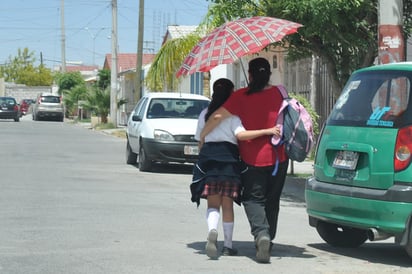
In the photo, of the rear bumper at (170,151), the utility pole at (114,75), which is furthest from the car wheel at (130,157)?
the utility pole at (114,75)

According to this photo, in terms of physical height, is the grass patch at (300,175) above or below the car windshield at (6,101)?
below

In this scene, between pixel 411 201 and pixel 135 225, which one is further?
pixel 135 225

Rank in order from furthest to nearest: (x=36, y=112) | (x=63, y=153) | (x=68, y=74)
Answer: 1. (x=68, y=74)
2. (x=36, y=112)
3. (x=63, y=153)

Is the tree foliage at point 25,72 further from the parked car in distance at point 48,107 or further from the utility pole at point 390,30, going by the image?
the utility pole at point 390,30

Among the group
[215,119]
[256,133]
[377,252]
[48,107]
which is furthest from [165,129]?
[48,107]

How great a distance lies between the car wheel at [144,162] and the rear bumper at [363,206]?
28.9ft

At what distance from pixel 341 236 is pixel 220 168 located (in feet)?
5.81

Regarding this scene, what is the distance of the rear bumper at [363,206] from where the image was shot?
7379 millimetres

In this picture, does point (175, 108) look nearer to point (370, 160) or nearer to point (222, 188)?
point (222, 188)

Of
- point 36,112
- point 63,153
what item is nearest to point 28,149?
point 63,153

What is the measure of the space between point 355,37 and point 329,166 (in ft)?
18.9

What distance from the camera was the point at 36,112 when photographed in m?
52.0

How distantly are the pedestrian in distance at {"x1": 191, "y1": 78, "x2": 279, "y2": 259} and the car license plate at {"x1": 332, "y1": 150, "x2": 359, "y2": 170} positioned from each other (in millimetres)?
742

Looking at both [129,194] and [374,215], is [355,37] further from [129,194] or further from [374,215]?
[374,215]
